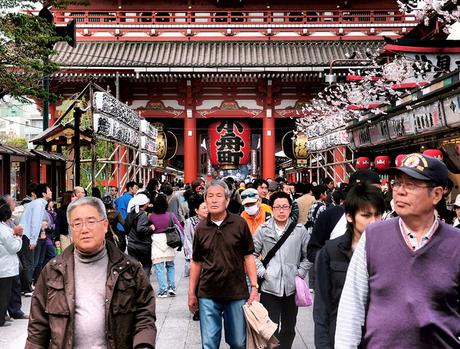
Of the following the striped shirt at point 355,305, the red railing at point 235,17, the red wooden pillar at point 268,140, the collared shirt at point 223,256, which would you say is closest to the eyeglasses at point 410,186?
the striped shirt at point 355,305

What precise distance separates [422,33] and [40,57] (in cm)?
1119

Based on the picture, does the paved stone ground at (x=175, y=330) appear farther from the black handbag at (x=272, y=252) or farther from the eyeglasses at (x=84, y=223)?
the eyeglasses at (x=84, y=223)

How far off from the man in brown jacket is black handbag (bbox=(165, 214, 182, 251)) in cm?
575

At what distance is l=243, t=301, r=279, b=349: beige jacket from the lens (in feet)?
16.0

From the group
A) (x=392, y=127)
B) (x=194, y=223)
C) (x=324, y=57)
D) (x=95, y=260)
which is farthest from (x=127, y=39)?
(x=95, y=260)

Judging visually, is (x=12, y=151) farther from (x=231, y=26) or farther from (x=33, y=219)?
(x=231, y=26)

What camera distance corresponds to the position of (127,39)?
25047mm

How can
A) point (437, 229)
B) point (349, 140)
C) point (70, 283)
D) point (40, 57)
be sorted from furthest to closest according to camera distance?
1. point (349, 140)
2. point (40, 57)
3. point (70, 283)
4. point (437, 229)

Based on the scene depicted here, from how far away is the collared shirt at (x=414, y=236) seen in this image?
2.64 meters

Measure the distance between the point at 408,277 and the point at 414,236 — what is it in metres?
0.20

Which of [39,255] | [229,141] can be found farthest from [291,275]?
[229,141]

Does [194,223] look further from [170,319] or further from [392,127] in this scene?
[392,127]

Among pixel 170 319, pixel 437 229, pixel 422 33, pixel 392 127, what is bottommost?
pixel 170 319

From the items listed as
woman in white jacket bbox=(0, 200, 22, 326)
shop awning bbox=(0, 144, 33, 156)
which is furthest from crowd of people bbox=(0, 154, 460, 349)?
shop awning bbox=(0, 144, 33, 156)
